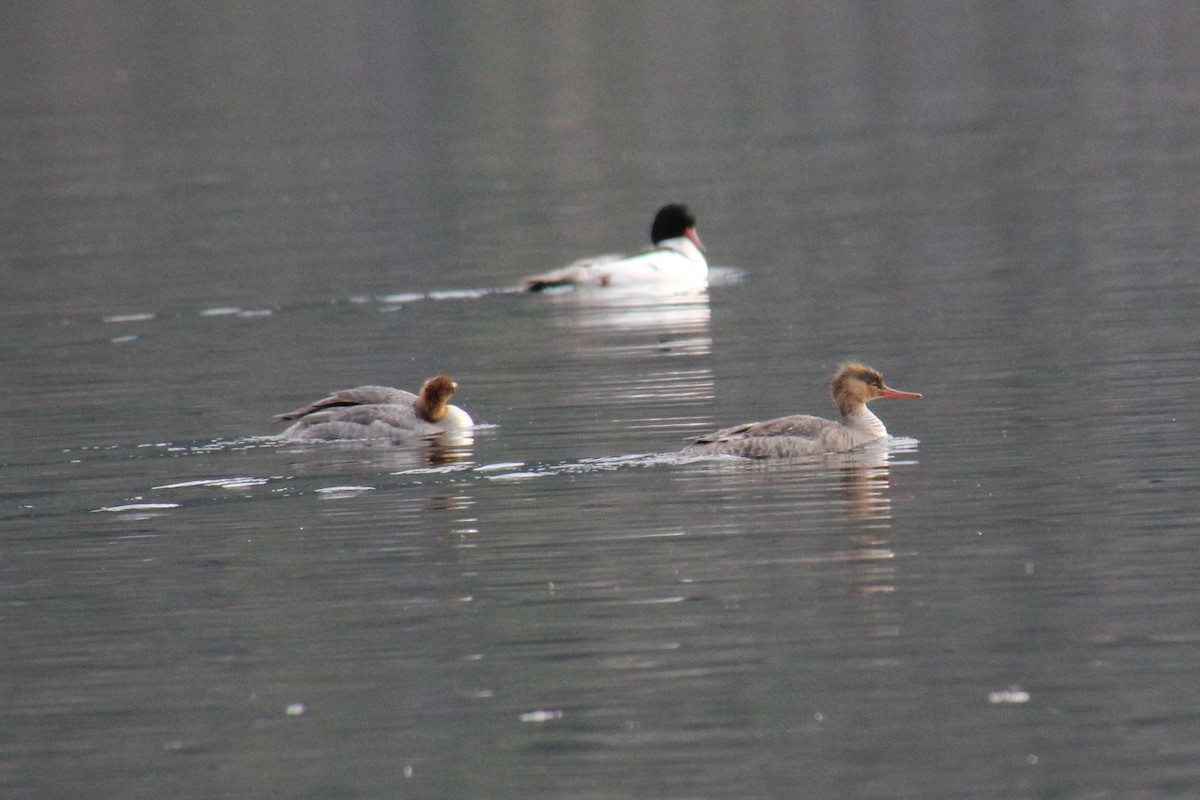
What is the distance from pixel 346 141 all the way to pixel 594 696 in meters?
46.2

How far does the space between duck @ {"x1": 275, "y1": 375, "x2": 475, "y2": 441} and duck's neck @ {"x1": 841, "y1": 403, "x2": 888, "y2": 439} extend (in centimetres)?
318

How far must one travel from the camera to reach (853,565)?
13.1m

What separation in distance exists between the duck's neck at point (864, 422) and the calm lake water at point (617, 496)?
0.44 m

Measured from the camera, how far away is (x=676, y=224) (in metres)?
32.8

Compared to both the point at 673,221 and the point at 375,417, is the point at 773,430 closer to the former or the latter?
the point at 375,417

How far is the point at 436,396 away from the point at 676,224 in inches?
563

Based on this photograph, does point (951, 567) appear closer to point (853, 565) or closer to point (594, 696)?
point (853, 565)

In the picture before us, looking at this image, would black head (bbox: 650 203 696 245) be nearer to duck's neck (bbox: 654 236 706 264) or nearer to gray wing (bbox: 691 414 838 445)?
duck's neck (bbox: 654 236 706 264)

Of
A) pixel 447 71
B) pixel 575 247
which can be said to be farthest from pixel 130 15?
pixel 575 247

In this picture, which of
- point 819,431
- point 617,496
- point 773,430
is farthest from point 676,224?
point 617,496

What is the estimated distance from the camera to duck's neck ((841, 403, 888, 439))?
17.4 metres

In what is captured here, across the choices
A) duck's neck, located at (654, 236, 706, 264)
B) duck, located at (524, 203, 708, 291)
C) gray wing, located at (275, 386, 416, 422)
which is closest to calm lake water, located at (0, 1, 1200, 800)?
gray wing, located at (275, 386, 416, 422)

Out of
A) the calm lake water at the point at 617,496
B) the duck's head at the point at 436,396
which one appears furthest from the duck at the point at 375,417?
the calm lake water at the point at 617,496

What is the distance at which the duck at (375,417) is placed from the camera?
61.4 feet
